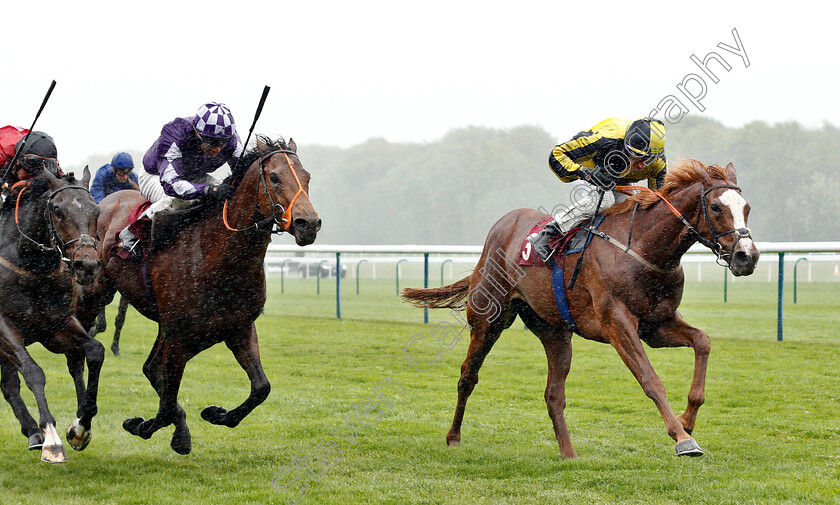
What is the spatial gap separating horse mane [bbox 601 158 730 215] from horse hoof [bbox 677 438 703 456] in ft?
4.99

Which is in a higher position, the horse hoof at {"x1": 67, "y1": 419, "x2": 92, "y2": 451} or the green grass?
the horse hoof at {"x1": 67, "y1": 419, "x2": 92, "y2": 451}

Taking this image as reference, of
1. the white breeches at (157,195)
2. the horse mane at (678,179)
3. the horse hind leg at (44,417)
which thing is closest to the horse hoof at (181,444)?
the horse hind leg at (44,417)

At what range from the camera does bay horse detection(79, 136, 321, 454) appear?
462 cm

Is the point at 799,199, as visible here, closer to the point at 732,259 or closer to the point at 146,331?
the point at 146,331

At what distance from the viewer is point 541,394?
25.6ft

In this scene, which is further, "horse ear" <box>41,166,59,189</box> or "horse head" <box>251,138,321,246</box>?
"horse ear" <box>41,166,59,189</box>

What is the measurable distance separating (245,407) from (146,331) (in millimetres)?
8227

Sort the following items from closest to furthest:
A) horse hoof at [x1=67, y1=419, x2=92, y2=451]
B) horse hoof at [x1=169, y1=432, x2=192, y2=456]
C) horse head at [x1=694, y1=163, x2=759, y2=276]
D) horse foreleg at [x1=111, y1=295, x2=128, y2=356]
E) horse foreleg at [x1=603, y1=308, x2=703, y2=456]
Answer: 1. horse foreleg at [x1=603, y1=308, x2=703, y2=456]
2. horse head at [x1=694, y1=163, x2=759, y2=276]
3. horse hoof at [x1=169, y1=432, x2=192, y2=456]
4. horse hoof at [x1=67, y1=419, x2=92, y2=451]
5. horse foreleg at [x1=111, y1=295, x2=128, y2=356]

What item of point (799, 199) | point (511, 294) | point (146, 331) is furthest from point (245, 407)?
point (799, 199)

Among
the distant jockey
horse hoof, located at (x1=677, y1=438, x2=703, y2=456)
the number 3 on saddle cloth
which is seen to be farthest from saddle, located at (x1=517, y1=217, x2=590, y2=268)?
the distant jockey

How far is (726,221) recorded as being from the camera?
15.0 ft

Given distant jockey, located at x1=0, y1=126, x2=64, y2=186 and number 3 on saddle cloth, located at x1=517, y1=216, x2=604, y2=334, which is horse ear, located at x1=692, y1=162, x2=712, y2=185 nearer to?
number 3 on saddle cloth, located at x1=517, y1=216, x2=604, y2=334

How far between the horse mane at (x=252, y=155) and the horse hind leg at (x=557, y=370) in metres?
2.16

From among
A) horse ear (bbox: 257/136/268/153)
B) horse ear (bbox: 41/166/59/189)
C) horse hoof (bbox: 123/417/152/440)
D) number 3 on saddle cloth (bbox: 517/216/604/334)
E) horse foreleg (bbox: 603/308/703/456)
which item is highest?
horse ear (bbox: 257/136/268/153)
